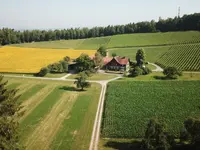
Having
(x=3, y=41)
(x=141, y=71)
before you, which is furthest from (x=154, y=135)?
(x=3, y=41)

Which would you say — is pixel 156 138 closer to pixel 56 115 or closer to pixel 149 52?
pixel 56 115

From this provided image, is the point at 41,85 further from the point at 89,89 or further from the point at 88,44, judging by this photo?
the point at 88,44

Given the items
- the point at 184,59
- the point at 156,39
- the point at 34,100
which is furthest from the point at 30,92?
the point at 156,39

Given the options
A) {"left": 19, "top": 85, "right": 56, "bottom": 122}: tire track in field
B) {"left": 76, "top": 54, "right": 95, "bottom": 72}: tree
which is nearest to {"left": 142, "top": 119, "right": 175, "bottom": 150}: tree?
{"left": 19, "top": 85, "right": 56, "bottom": 122}: tire track in field

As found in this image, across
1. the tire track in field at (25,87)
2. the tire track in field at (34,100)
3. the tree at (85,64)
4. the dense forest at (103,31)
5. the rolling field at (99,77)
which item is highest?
the dense forest at (103,31)

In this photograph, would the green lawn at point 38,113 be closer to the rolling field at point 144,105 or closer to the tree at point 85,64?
the rolling field at point 144,105

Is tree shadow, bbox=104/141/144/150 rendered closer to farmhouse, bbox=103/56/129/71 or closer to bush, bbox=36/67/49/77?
bush, bbox=36/67/49/77

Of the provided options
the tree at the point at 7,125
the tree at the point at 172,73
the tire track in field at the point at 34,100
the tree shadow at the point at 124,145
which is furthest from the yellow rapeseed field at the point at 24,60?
the tree at the point at 7,125
